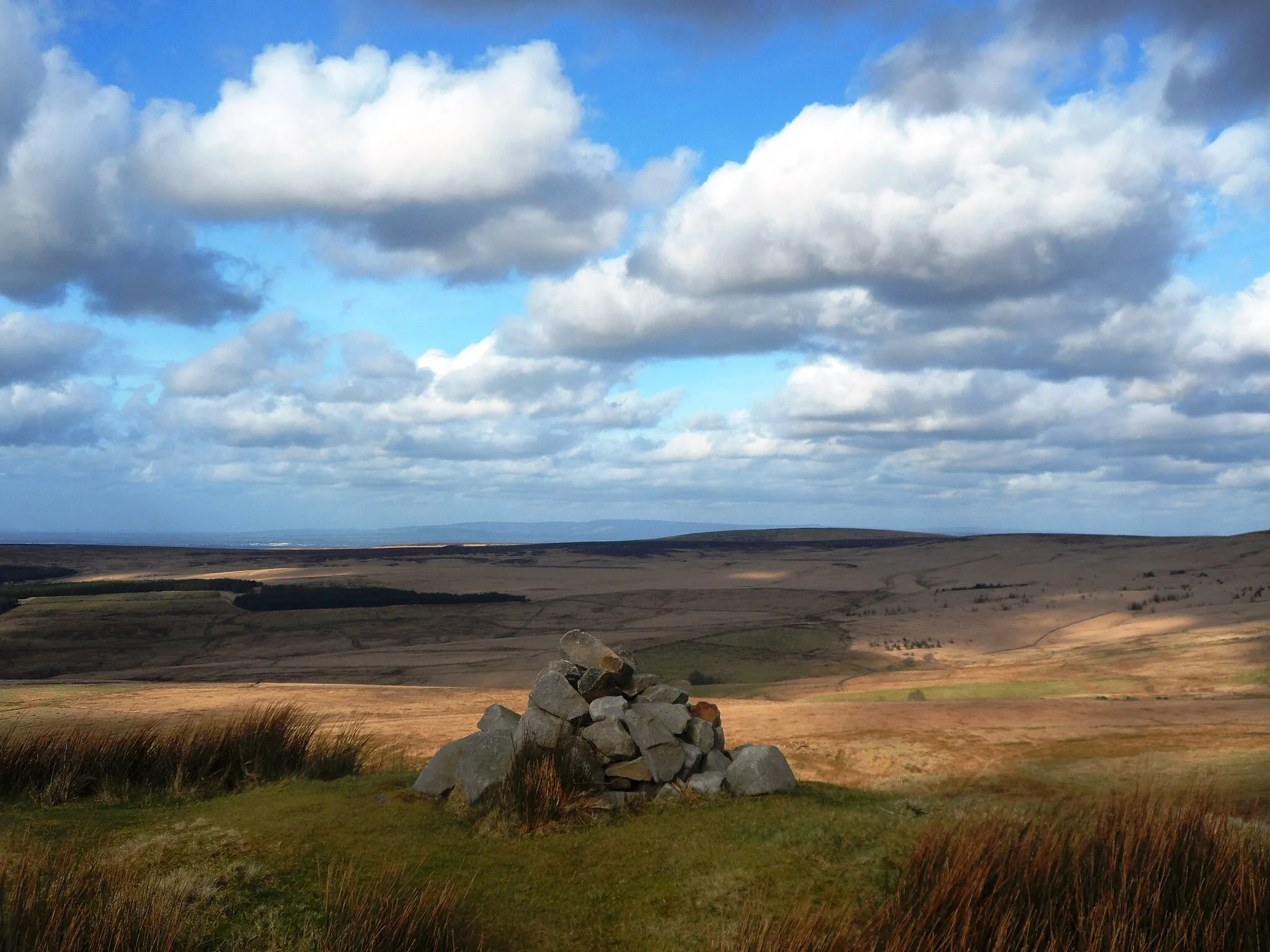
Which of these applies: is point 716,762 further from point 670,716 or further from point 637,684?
point 637,684

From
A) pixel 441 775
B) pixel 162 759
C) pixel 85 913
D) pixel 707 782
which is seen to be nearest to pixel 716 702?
pixel 707 782

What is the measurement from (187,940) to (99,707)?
15531 mm

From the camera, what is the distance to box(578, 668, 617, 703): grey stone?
10531 millimetres

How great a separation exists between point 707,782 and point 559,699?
1.85 meters

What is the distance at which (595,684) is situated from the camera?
34.6 ft

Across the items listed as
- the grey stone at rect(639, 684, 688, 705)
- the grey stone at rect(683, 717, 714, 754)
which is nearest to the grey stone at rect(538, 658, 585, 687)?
the grey stone at rect(639, 684, 688, 705)

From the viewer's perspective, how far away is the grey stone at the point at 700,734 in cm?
991

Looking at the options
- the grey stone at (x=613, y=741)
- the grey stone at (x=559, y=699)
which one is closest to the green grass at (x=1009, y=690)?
the grey stone at (x=559, y=699)

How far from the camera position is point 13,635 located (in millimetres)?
38156

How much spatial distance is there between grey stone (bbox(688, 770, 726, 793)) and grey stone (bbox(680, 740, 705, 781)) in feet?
0.23

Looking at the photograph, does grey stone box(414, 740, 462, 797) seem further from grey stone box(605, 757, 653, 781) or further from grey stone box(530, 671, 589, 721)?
grey stone box(605, 757, 653, 781)

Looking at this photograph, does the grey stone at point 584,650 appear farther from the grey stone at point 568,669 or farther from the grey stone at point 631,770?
the grey stone at point 631,770

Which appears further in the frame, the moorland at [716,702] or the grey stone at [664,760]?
the grey stone at [664,760]

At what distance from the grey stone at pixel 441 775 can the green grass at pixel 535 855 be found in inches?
5.9
